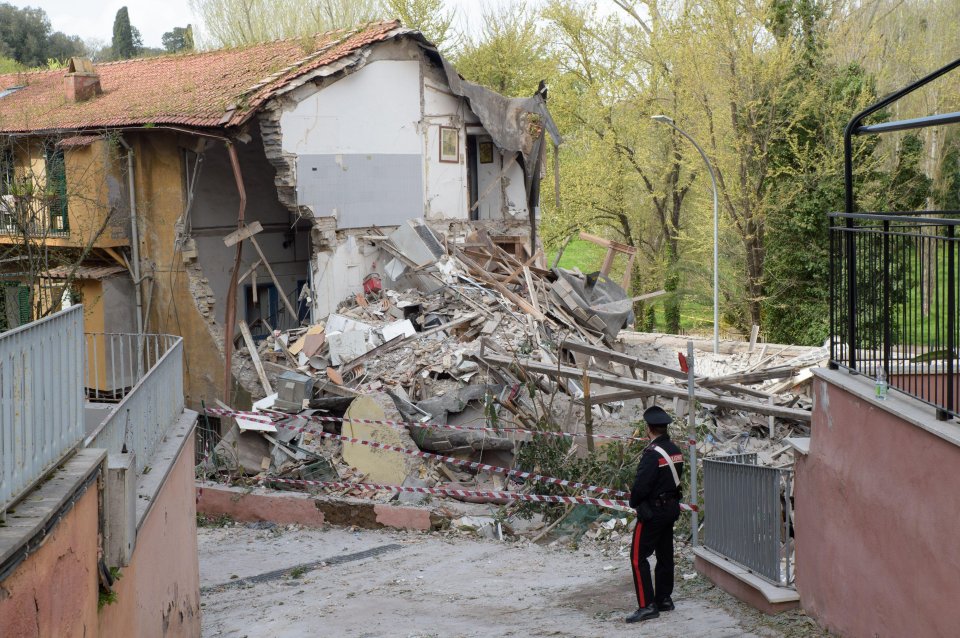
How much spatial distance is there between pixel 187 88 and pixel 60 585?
21042 millimetres

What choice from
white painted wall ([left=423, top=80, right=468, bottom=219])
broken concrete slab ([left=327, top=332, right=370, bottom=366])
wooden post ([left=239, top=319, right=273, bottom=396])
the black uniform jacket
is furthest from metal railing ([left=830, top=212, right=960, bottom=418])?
white painted wall ([left=423, top=80, right=468, bottom=219])

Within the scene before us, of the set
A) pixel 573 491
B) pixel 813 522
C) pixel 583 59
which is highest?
pixel 583 59

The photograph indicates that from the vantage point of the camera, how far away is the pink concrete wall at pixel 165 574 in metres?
5.78

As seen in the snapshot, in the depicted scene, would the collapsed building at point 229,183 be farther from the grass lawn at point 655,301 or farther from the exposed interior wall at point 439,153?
the grass lawn at point 655,301

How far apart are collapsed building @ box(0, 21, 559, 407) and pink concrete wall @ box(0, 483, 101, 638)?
1639 cm

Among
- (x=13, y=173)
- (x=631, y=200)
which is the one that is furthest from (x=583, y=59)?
(x=13, y=173)

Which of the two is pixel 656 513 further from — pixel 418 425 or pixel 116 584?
pixel 418 425

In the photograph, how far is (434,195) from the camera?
24953 millimetres

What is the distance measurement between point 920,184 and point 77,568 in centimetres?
3277

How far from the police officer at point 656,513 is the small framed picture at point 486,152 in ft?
64.0

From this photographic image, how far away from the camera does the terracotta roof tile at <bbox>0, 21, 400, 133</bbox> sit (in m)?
21.4

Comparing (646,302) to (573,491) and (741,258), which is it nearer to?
(741,258)

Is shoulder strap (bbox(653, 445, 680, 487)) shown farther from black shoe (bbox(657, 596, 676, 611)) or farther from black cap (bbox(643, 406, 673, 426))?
black shoe (bbox(657, 596, 676, 611))

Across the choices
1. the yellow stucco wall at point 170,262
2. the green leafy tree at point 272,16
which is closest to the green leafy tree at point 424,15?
the green leafy tree at point 272,16
